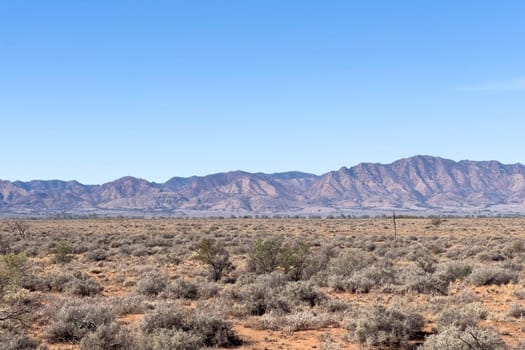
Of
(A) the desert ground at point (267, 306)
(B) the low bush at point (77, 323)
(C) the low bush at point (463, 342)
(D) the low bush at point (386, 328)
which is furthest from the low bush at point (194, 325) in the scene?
(C) the low bush at point (463, 342)

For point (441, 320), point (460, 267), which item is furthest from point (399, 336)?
point (460, 267)

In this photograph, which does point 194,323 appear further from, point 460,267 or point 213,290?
point 460,267

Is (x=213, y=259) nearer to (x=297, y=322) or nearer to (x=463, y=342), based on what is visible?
(x=297, y=322)

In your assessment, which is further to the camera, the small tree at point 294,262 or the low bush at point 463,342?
the small tree at point 294,262

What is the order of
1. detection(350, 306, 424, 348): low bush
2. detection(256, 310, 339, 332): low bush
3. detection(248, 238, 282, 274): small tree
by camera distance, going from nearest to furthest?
detection(350, 306, 424, 348): low bush → detection(256, 310, 339, 332): low bush → detection(248, 238, 282, 274): small tree

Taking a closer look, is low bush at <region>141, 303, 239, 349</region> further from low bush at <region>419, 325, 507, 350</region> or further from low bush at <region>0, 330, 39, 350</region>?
low bush at <region>419, 325, 507, 350</region>

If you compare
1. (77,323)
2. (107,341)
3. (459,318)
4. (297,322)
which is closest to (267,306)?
(297,322)

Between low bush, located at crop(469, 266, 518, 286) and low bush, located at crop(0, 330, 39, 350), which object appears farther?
low bush, located at crop(469, 266, 518, 286)

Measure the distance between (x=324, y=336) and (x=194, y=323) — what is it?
3.10 metres

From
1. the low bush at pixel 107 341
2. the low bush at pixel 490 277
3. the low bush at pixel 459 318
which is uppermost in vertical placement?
the low bush at pixel 107 341

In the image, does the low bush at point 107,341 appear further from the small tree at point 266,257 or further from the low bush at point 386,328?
the small tree at point 266,257

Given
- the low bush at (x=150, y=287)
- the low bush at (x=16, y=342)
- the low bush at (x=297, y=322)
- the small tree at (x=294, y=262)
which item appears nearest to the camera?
the low bush at (x=16, y=342)

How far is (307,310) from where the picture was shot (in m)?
14.6

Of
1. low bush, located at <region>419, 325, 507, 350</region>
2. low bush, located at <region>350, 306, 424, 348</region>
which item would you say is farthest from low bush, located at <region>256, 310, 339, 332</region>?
Result: low bush, located at <region>419, 325, 507, 350</region>
